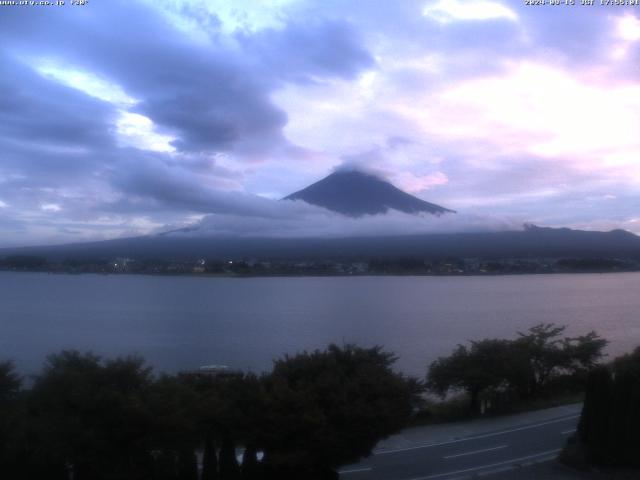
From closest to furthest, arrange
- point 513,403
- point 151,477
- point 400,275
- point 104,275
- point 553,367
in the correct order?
point 151,477 → point 513,403 → point 553,367 → point 104,275 → point 400,275

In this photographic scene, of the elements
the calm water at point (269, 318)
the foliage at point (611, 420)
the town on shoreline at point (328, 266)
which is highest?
the town on shoreline at point (328, 266)

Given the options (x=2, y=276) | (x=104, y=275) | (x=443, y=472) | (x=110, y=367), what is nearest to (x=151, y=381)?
(x=110, y=367)

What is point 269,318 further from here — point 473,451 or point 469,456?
point 469,456

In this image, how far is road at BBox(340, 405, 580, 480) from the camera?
9878 millimetres

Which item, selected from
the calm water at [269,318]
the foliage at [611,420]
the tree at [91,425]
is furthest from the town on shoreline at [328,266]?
the tree at [91,425]

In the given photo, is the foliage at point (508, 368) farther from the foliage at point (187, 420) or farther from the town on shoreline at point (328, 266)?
the town on shoreline at point (328, 266)

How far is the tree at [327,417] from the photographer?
27.6 ft

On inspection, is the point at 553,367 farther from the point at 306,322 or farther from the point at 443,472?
the point at 306,322

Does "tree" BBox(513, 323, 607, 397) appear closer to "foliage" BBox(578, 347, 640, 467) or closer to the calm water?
the calm water

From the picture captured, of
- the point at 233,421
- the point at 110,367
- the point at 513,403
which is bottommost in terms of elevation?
the point at 513,403

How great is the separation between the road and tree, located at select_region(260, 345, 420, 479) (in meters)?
1.22

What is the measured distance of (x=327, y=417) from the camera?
8555 millimetres

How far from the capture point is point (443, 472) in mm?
9797

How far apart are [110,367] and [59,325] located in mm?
32411
